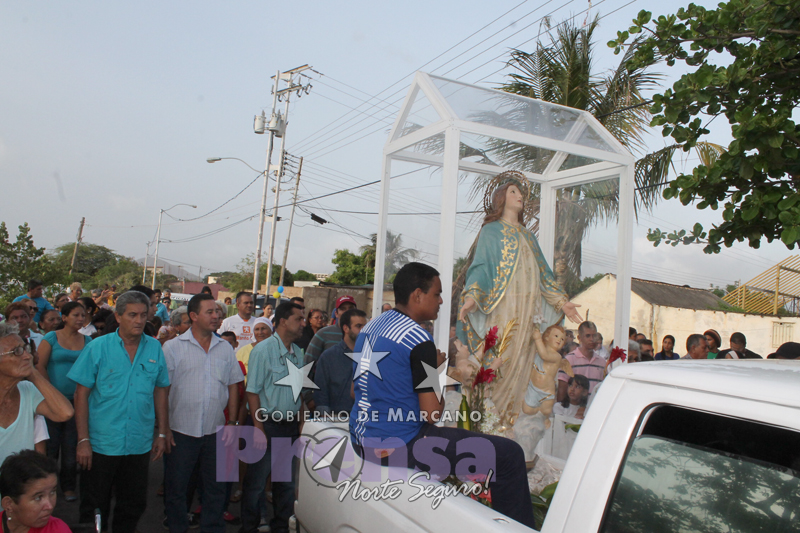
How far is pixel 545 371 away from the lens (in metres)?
4.91

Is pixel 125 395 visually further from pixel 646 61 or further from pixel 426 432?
pixel 646 61

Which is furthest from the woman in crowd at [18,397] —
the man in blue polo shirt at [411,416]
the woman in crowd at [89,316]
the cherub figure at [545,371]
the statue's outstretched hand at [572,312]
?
the statue's outstretched hand at [572,312]

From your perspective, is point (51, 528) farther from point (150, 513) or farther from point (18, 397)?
point (150, 513)

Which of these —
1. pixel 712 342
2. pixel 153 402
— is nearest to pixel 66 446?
pixel 153 402

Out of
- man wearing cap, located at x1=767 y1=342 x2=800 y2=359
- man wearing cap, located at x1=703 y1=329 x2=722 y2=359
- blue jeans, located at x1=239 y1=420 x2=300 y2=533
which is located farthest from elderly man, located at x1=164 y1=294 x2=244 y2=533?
man wearing cap, located at x1=703 y1=329 x2=722 y2=359

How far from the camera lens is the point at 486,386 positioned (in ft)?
14.7

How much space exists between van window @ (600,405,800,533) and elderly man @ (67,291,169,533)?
322cm

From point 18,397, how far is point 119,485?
3.27 feet

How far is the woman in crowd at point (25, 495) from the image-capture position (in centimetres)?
265

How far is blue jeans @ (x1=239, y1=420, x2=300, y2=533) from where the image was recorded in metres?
4.33

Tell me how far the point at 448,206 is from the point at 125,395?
2.48m

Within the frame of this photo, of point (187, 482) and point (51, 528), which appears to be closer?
point (51, 528)

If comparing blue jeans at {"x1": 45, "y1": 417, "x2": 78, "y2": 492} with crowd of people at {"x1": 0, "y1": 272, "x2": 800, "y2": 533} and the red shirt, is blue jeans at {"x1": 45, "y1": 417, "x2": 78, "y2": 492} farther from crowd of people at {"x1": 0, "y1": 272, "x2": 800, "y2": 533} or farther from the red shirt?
the red shirt

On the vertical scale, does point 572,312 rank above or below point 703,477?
above
